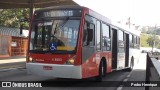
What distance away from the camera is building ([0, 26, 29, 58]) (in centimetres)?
4219

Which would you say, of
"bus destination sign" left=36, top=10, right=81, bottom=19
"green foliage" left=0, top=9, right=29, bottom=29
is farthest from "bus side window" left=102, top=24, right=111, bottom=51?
"green foliage" left=0, top=9, right=29, bottom=29

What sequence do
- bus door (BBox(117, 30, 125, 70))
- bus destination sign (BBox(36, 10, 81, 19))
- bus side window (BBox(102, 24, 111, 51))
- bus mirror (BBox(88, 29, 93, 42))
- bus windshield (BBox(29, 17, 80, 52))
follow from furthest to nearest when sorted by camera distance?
bus door (BBox(117, 30, 125, 70)) < bus side window (BBox(102, 24, 111, 51)) < bus mirror (BBox(88, 29, 93, 42)) < bus destination sign (BBox(36, 10, 81, 19)) < bus windshield (BBox(29, 17, 80, 52))

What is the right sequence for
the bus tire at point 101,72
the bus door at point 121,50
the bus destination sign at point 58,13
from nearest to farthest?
1. the bus destination sign at point 58,13
2. the bus tire at point 101,72
3. the bus door at point 121,50

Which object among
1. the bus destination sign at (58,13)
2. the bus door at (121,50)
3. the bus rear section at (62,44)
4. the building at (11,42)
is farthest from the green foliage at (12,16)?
the bus rear section at (62,44)

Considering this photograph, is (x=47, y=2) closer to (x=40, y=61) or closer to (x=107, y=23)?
(x=107, y=23)

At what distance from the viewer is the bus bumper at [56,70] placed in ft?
37.9

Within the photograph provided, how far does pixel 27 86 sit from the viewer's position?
39.1 ft

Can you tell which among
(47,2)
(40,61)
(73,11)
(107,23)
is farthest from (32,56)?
(47,2)

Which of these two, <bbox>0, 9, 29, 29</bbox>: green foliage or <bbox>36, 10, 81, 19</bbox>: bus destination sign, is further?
<bbox>0, 9, 29, 29</bbox>: green foliage

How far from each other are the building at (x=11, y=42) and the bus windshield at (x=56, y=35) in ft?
98.6

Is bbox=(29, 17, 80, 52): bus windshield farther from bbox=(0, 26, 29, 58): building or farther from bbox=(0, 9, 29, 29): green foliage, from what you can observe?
bbox=(0, 9, 29, 29): green foliage

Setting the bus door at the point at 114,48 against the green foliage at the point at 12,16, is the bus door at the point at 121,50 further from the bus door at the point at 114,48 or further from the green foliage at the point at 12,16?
the green foliage at the point at 12,16

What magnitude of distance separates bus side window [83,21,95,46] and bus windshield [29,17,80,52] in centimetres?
39

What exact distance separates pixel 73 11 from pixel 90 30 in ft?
3.17
